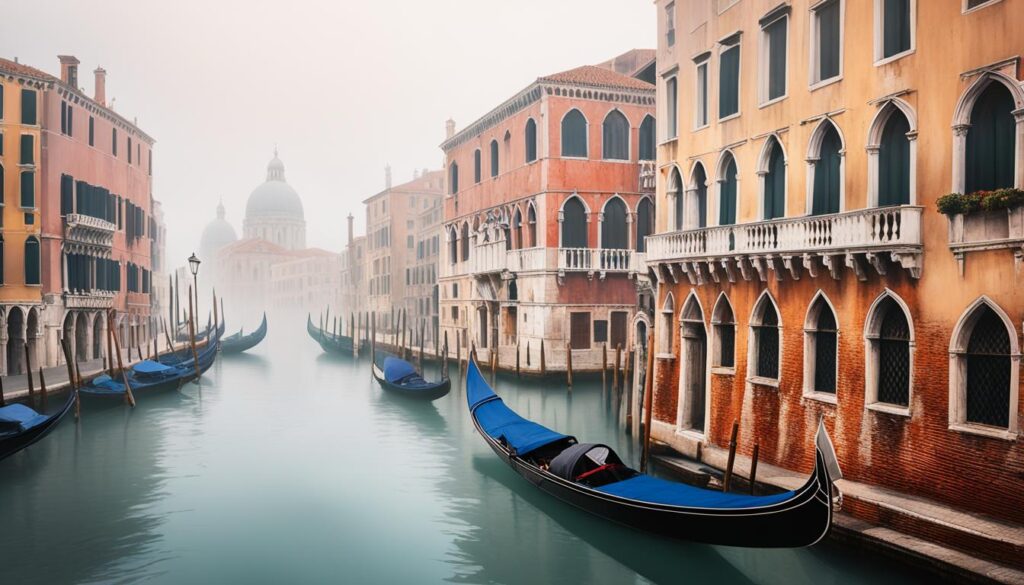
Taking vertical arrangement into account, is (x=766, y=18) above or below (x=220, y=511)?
above

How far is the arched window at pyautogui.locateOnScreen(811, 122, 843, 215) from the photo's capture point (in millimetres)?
9117

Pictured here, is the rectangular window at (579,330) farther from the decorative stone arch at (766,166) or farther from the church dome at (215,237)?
the church dome at (215,237)

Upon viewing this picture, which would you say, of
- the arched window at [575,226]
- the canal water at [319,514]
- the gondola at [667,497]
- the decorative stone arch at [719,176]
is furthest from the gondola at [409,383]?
the decorative stone arch at [719,176]

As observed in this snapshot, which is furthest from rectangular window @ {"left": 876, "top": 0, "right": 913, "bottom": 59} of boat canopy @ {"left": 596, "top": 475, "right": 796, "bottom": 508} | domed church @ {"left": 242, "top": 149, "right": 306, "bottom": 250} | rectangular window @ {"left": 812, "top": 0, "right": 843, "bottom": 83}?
domed church @ {"left": 242, "top": 149, "right": 306, "bottom": 250}

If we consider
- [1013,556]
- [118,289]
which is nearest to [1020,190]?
[1013,556]

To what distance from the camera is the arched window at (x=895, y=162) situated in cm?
820

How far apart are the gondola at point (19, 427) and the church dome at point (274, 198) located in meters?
81.2

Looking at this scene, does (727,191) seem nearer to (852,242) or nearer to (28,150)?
(852,242)

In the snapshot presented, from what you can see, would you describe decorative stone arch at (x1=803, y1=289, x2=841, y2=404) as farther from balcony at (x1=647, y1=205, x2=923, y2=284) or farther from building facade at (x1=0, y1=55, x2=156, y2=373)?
building facade at (x1=0, y1=55, x2=156, y2=373)

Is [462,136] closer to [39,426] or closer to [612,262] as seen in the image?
[612,262]

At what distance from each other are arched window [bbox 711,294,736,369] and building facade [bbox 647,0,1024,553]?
0.02m

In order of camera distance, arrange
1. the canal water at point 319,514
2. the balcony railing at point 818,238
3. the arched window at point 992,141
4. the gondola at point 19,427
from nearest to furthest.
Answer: the arched window at point 992,141 → the balcony railing at point 818,238 → the canal water at point 319,514 → the gondola at point 19,427

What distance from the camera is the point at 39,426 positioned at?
41.2ft

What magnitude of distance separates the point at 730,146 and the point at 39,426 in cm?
1052
